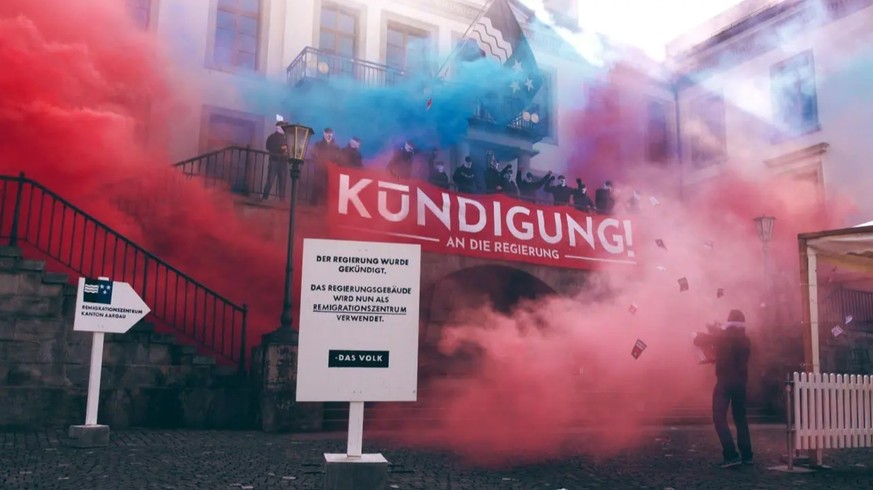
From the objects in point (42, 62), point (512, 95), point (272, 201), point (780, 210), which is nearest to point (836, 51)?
point (780, 210)

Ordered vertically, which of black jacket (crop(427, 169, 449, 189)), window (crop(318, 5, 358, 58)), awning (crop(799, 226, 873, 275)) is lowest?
awning (crop(799, 226, 873, 275))

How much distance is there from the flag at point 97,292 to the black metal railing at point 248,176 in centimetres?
547

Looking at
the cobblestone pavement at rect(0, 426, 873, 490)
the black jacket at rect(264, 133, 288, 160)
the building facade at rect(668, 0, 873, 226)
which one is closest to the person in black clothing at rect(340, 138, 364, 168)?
the black jacket at rect(264, 133, 288, 160)

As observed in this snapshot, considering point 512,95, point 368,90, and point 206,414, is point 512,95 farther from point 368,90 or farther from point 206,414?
point 206,414

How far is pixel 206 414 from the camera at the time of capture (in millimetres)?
10883

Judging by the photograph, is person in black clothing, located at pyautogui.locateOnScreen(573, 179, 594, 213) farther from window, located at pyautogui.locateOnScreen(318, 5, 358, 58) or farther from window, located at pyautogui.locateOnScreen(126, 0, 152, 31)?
window, located at pyautogui.locateOnScreen(126, 0, 152, 31)

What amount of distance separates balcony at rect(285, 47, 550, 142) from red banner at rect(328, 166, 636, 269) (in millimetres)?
4752

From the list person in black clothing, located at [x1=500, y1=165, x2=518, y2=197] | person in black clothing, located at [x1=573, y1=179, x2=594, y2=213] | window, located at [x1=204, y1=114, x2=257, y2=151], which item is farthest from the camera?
window, located at [x1=204, y1=114, x2=257, y2=151]

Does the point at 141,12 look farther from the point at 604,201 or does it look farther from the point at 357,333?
the point at 357,333

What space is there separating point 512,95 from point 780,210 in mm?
8511

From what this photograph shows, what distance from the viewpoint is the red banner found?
14.0 meters

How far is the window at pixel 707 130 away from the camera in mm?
24016

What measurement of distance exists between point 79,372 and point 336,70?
1081 cm

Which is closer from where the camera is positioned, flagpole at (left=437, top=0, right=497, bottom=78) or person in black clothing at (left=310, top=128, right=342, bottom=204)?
person in black clothing at (left=310, top=128, right=342, bottom=204)
